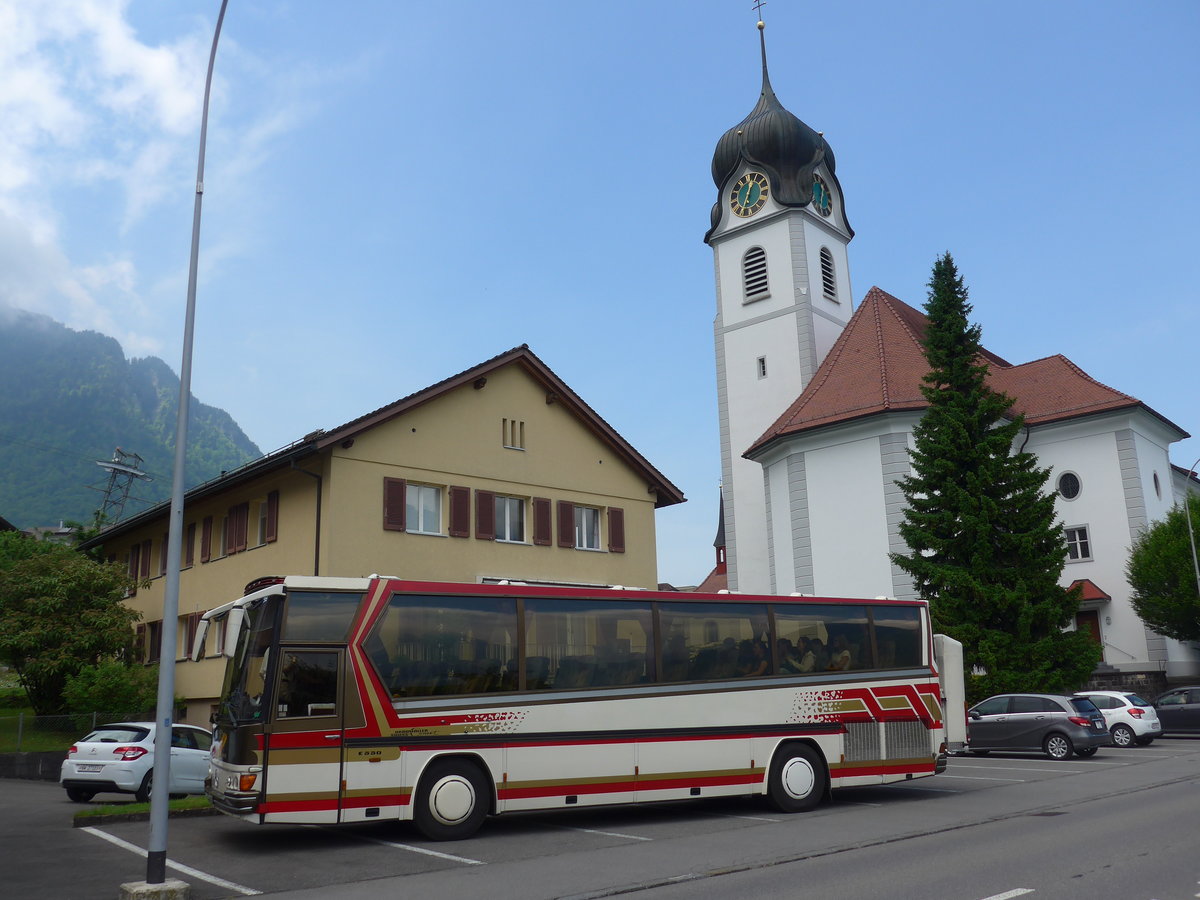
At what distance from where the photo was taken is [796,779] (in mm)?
15000

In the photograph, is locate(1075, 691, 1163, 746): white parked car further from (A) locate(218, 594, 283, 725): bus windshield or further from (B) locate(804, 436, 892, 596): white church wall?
(A) locate(218, 594, 283, 725): bus windshield

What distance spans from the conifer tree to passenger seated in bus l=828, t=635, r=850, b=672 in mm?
15731

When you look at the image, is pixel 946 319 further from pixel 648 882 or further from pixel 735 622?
pixel 648 882

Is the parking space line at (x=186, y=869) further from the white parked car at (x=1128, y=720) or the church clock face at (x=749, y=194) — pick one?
the church clock face at (x=749, y=194)

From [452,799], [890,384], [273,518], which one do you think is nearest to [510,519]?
[273,518]

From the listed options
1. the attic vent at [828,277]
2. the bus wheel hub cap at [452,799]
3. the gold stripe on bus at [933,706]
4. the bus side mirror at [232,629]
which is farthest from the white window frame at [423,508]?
the attic vent at [828,277]

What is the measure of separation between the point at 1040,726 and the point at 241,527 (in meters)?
19.6

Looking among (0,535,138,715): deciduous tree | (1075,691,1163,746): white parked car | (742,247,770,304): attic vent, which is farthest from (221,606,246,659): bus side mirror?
(742,247,770,304): attic vent

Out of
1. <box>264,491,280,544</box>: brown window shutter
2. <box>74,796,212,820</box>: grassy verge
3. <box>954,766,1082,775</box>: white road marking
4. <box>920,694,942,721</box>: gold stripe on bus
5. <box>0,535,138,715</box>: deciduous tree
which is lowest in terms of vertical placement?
<box>954,766,1082,775</box>: white road marking

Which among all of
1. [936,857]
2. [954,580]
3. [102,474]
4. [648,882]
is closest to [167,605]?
[648,882]

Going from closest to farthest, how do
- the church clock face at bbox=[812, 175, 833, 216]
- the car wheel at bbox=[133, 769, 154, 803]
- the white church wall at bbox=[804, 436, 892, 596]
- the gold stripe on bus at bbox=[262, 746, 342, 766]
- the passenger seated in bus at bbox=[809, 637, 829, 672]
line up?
the gold stripe on bus at bbox=[262, 746, 342, 766] → the passenger seated in bus at bbox=[809, 637, 829, 672] → the car wheel at bbox=[133, 769, 154, 803] → the white church wall at bbox=[804, 436, 892, 596] → the church clock face at bbox=[812, 175, 833, 216]

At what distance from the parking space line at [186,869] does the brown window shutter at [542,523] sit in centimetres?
1582

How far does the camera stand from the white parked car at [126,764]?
700 inches

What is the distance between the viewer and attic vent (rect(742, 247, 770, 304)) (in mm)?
Answer: 49188
